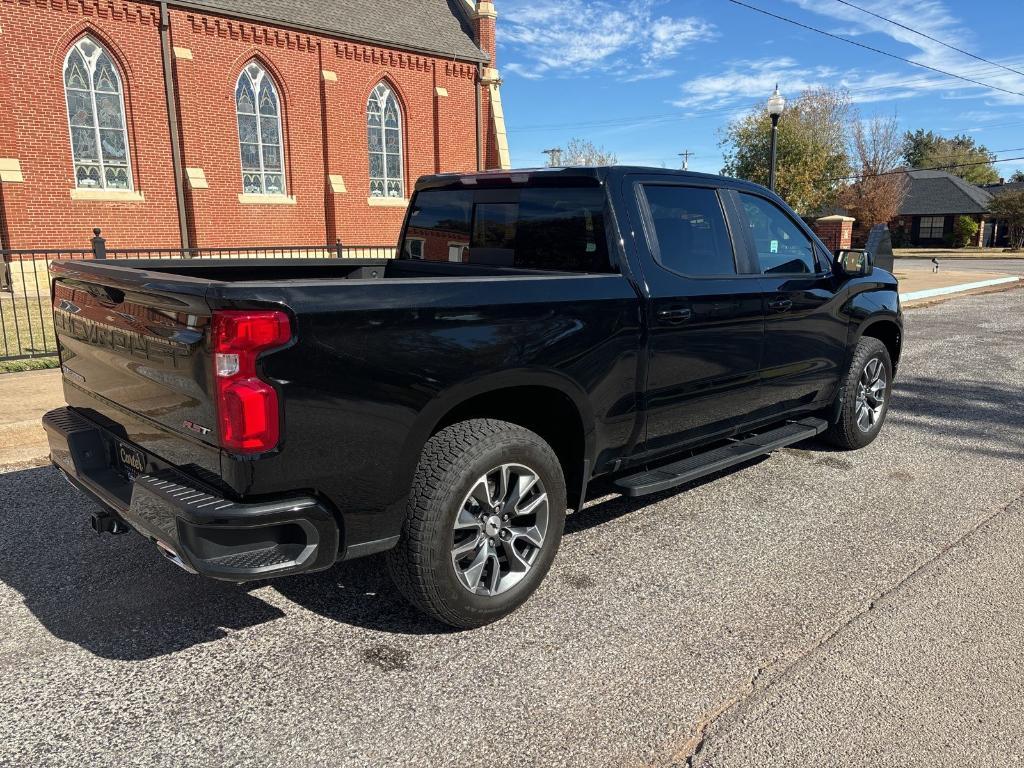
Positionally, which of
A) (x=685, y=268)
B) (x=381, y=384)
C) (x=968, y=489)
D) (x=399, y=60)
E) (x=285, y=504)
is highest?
(x=399, y=60)

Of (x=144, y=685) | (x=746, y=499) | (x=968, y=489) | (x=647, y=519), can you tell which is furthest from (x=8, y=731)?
(x=968, y=489)

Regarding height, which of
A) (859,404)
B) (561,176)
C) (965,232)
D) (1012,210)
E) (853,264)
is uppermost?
(1012,210)

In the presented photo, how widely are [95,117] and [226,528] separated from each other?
18547 mm

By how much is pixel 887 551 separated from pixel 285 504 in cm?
319

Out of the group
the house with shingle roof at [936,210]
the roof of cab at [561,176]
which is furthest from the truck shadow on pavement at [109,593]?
the house with shingle roof at [936,210]

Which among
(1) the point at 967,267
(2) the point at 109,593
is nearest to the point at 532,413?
(2) the point at 109,593

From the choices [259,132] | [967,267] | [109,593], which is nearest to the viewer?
[109,593]

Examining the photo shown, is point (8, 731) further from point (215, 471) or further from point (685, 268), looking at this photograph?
point (685, 268)

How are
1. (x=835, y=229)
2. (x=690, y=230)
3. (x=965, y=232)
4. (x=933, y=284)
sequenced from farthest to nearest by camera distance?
(x=965, y=232), (x=835, y=229), (x=933, y=284), (x=690, y=230)

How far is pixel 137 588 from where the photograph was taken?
3.61 m

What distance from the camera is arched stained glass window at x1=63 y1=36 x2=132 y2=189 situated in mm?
17328

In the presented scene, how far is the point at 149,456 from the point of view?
305 centimetres

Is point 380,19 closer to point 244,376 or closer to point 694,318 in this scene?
point 694,318

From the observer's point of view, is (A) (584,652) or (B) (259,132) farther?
(B) (259,132)
